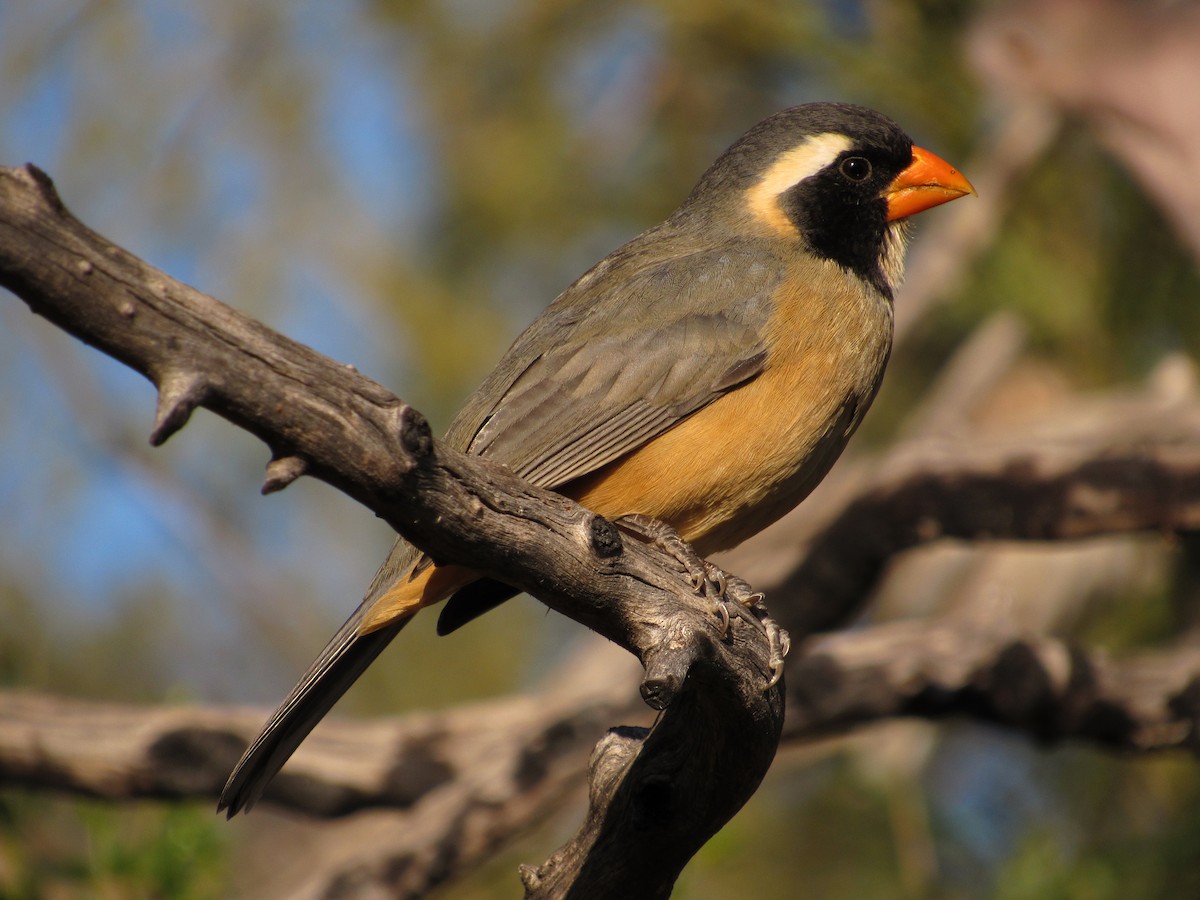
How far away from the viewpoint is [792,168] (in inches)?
193

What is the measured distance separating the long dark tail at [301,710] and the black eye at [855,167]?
2257 millimetres

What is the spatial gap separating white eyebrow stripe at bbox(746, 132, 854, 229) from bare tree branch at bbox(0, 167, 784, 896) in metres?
1.94

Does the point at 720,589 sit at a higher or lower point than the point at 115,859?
higher

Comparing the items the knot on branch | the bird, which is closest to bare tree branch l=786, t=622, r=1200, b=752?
the bird

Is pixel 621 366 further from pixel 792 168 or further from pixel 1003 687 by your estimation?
pixel 1003 687

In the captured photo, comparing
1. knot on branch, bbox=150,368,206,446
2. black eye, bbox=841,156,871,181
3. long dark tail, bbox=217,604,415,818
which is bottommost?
long dark tail, bbox=217,604,415,818

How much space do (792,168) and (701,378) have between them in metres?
1.16

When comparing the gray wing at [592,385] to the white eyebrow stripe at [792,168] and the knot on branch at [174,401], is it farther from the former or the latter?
the knot on branch at [174,401]

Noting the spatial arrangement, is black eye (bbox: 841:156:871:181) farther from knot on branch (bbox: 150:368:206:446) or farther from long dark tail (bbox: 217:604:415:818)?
knot on branch (bbox: 150:368:206:446)

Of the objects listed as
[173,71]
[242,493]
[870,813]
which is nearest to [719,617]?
[870,813]

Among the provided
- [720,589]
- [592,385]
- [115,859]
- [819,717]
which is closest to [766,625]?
[720,589]

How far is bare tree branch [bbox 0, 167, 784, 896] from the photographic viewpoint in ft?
7.30

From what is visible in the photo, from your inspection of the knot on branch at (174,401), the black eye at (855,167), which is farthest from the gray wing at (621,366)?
the knot on branch at (174,401)

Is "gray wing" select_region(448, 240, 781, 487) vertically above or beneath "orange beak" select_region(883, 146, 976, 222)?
beneath
